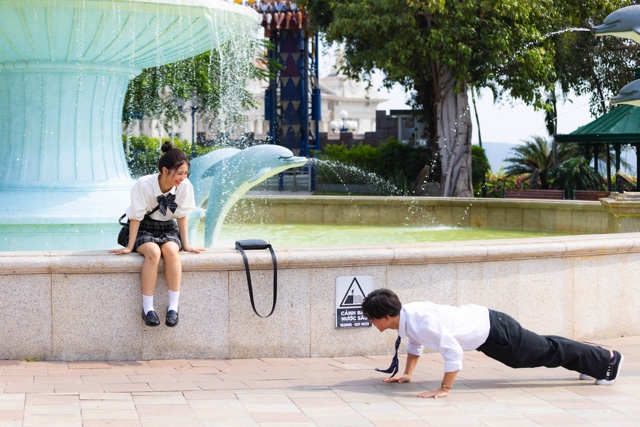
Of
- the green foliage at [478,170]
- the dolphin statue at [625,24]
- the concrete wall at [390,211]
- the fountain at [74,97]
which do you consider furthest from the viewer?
the green foliage at [478,170]

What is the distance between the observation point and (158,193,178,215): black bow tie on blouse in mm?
7164

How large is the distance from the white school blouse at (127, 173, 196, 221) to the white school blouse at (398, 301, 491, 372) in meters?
1.98

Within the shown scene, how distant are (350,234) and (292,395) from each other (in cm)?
906

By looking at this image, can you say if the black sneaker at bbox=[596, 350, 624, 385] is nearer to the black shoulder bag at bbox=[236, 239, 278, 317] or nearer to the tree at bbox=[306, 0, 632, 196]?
the black shoulder bag at bbox=[236, 239, 278, 317]

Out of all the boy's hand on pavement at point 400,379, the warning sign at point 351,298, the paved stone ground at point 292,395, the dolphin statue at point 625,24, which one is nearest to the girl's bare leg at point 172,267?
the paved stone ground at point 292,395

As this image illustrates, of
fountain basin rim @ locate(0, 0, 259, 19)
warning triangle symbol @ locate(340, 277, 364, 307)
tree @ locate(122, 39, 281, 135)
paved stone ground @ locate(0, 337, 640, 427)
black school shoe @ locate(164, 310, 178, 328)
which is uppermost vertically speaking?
tree @ locate(122, 39, 281, 135)

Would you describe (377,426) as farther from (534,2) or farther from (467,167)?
(467,167)

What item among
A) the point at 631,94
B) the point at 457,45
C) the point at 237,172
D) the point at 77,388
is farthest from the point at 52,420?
the point at 457,45

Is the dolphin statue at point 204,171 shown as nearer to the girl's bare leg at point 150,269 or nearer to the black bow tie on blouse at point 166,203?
the black bow tie on blouse at point 166,203

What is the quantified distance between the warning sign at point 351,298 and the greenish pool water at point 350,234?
18.6ft

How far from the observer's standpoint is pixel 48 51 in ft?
33.0

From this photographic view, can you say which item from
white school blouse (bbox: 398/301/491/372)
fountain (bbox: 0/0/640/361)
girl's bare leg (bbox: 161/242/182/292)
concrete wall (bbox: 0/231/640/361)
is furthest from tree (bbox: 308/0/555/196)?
white school blouse (bbox: 398/301/491/372)

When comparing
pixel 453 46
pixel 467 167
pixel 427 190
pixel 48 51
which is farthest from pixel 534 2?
pixel 48 51

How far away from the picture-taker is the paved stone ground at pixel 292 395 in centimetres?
536
